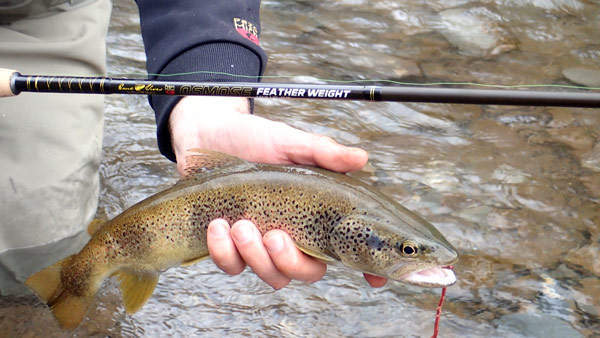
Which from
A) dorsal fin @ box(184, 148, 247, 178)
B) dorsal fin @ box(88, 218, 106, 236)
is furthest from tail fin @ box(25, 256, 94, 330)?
dorsal fin @ box(184, 148, 247, 178)

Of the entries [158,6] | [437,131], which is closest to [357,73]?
[437,131]

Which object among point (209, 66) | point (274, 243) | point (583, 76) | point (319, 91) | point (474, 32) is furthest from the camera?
point (474, 32)

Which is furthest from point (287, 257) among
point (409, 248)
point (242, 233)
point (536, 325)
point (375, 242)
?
point (536, 325)

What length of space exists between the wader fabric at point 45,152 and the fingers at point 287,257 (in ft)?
3.75

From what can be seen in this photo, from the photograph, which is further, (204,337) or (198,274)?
(198,274)

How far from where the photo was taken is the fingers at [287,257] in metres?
2.20

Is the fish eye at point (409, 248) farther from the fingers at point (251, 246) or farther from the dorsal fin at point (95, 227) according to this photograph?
the dorsal fin at point (95, 227)

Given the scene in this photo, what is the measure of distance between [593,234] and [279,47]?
8.84 feet

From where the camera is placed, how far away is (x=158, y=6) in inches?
122

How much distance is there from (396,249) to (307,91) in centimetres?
56

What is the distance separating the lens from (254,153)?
2.58 m

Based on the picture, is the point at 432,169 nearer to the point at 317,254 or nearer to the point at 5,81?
the point at 317,254

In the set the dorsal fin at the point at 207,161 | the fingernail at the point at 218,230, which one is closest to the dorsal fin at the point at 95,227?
the dorsal fin at the point at 207,161

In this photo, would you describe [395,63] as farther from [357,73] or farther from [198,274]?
[198,274]
